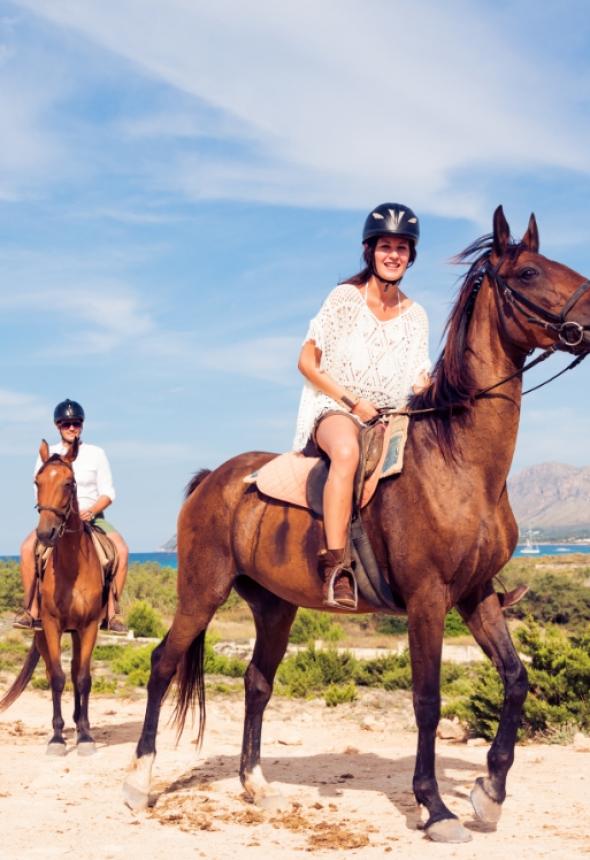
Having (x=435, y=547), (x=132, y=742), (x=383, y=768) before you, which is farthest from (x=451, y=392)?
(x=132, y=742)

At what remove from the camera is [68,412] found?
10.2m

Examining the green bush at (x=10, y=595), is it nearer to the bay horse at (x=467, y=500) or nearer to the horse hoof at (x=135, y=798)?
the horse hoof at (x=135, y=798)

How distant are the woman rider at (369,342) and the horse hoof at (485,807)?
5.56ft

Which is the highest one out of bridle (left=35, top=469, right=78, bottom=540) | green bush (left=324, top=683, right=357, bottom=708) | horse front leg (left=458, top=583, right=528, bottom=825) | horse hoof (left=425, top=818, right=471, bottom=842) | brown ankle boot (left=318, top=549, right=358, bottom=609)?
bridle (left=35, top=469, right=78, bottom=540)

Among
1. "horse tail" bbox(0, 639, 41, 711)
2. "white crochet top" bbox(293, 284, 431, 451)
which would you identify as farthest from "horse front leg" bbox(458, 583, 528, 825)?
"horse tail" bbox(0, 639, 41, 711)

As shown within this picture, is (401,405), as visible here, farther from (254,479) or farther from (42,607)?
(42,607)

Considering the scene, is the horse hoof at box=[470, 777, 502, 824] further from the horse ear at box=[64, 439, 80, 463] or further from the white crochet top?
the horse ear at box=[64, 439, 80, 463]

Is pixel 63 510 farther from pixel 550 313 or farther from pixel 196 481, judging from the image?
pixel 550 313

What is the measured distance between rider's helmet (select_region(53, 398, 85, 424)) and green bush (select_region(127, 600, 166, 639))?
566 inches

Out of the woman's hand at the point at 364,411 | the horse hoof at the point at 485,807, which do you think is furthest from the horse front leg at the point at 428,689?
the woman's hand at the point at 364,411

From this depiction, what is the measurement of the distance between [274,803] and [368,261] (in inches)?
153

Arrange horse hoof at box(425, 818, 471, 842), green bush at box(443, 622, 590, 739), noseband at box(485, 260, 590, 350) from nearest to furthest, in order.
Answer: noseband at box(485, 260, 590, 350), horse hoof at box(425, 818, 471, 842), green bush at box(443, 622, 590, 739)

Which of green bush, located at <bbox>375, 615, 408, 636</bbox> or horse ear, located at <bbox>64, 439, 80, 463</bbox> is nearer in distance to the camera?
horse ear, located at <bbox>64, 439, 80, 463</bbox>

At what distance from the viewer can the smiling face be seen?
6.39 meters
